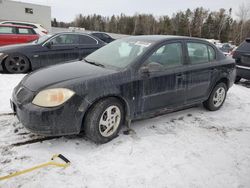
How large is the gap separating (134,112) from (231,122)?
211 centimetres

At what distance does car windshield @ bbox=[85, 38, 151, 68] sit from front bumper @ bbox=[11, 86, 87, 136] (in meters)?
0.97

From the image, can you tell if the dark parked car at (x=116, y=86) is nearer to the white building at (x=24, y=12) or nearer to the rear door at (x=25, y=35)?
the rear door at (x=25, y=35)

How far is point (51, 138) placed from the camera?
3318 mm

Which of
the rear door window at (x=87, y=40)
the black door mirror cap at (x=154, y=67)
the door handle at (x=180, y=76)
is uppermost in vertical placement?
the rear door window at (x=87, y=40)

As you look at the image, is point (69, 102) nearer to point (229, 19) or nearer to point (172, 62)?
point (172, 62)

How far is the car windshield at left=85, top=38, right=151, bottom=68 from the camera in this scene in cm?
358

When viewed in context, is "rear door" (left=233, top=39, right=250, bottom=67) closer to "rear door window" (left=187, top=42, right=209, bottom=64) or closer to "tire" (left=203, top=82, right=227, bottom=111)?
"tire" (left=203, top=82, right=227, bottom=111)

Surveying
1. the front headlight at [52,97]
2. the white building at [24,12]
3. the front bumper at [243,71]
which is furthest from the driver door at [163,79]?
the white building at [24,12]

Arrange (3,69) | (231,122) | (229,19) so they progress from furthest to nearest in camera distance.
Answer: (229,19)
(3,69)
(231,122)

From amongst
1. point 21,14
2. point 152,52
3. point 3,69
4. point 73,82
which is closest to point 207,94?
point 152,52

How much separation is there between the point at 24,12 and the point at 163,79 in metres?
32.0

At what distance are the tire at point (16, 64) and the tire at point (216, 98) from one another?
17.0 feet

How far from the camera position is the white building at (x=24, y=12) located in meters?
29.2

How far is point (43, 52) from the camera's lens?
706cm
